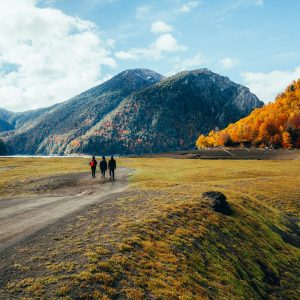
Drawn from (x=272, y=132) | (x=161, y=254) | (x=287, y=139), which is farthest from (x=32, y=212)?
(x=272, y=132)

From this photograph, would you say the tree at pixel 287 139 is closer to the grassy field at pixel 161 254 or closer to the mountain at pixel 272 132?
the mountain at pixel 272 132

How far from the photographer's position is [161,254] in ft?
56.8

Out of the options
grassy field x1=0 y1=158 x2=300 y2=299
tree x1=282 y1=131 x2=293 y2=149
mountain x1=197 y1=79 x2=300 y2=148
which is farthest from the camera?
mountain x1=197 y1=79 x2=300 y2=148

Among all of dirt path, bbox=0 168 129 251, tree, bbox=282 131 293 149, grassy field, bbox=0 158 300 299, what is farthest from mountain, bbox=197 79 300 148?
dirt path, bbox=0 168 129 251

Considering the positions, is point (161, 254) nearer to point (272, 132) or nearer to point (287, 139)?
point (287, 139)

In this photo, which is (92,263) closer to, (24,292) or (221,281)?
(24,292)

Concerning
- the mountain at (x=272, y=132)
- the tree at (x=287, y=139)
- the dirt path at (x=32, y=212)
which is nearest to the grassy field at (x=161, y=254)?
the dirt path at (x=32, y=212)

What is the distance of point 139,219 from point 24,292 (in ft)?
35.9

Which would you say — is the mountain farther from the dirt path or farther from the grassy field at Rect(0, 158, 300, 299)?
the dirt path

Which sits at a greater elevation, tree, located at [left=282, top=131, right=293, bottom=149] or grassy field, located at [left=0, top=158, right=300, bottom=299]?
tree, located at [left=282, top=131, right=293, bottom=149]

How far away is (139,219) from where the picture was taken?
72.4 feet

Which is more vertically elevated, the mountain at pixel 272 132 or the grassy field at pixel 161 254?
the mountain at pixel 272 132

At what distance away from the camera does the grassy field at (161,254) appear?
13.2m

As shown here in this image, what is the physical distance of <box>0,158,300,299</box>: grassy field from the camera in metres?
13.2
